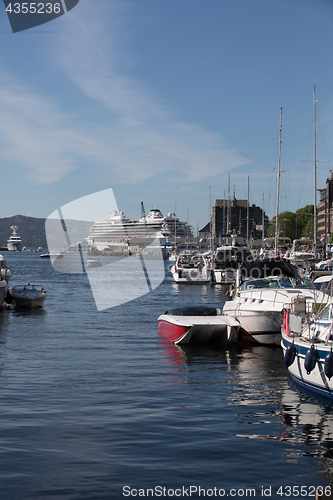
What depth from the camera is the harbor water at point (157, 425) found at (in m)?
8.23

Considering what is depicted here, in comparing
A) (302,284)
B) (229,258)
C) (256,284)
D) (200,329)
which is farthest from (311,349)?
(229,258)

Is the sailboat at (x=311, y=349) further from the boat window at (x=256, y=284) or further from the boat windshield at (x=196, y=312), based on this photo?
the boat window at (x=256, y=284)

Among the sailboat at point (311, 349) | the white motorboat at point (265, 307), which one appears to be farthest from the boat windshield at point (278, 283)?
the sailboat at point (311, 349)

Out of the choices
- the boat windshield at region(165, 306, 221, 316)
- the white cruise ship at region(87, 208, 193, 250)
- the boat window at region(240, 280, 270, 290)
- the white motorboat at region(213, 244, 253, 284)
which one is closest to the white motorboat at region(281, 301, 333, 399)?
the boat windshield at region(165, 306, 221, 316)

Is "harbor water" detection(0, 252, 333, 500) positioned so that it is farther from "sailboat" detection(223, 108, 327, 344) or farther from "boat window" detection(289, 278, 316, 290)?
"boat window" detection(289, 278, 316, 290)

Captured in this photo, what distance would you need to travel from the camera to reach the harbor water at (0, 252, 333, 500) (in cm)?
823

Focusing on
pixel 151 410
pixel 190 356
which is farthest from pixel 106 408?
pixel 190 356

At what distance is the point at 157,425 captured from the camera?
10930mm

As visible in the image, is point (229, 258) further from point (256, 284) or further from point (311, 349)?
point (311, 349)

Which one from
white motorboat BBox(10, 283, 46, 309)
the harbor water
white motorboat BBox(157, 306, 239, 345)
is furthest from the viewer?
white motorboat BBox(10, 283, 46, 309)

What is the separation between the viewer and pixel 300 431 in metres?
10.6

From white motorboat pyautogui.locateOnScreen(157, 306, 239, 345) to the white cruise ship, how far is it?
Answer: 6222 inches

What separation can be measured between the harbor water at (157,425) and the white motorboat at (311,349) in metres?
0.47

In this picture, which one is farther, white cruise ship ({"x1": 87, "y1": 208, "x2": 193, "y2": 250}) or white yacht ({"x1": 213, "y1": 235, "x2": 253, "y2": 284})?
white cruise ship ({"x1": 87, "y1": 208, "x2": 193, "y2": 250})
